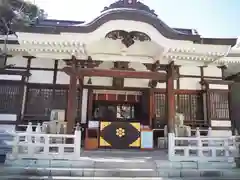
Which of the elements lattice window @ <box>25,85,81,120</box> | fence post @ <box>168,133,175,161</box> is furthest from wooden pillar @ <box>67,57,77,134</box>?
fence post @ <box>168,133,175,161</box>

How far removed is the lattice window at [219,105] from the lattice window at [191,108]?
0.44m

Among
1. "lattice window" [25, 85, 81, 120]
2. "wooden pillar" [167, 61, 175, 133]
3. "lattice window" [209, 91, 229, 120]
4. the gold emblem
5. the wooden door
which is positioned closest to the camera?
"wooden pillar" [167, 61, 175, 133]

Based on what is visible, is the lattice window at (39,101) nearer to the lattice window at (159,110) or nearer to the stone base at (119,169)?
the stone base at (119,169)

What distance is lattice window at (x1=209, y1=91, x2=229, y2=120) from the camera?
29.2ft

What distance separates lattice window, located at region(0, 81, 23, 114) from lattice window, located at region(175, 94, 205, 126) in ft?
20.9

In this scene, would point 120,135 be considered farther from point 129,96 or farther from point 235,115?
point 235,115

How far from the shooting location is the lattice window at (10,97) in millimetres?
8047

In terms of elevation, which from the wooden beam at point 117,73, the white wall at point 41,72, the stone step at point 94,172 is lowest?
the stone step at point 94,172

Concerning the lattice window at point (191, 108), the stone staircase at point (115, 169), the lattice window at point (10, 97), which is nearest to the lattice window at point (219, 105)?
the lattice window at point (191, 108)

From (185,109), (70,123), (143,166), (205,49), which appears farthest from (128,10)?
(185,109)

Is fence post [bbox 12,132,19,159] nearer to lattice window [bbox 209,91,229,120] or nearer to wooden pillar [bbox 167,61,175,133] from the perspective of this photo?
wooden pillar [bbox 167,61,175,133]

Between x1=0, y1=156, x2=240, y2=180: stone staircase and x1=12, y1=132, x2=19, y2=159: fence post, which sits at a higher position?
x1=12, y1=132, x2=19, y2=159: fence post

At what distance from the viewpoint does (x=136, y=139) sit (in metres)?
7.21

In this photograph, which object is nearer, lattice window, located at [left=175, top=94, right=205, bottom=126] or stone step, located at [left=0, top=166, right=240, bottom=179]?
stone step, located at [left=0, top=166, right=240, bottom=179]
